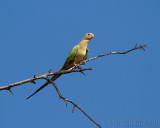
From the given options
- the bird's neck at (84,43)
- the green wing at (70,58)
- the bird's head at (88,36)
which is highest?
the bird's head at (88,36)

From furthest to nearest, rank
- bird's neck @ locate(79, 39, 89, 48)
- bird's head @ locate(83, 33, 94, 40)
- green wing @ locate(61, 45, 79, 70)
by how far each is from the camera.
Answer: bird's head @ locate(83, 33, 94, 40), bird's neck @ locate(79, 39, 89, 48), green wing @ locate(61, 45, 79, 70)

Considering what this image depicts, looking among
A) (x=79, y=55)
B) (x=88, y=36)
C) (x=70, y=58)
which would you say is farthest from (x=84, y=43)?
(x=70, y=58)

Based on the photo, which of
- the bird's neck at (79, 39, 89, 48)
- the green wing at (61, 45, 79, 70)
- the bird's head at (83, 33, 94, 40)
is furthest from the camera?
the bird's head at (83, 33, 94, 40)

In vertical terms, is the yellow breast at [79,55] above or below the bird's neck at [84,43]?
below

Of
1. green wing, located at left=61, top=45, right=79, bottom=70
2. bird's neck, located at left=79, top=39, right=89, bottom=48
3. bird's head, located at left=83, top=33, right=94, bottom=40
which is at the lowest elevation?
green wing, located at left=61, top=45, right=79, bottom=70

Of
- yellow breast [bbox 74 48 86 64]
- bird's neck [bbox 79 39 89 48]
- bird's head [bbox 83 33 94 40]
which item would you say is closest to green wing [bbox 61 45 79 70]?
yellow breast [bbox 74 48 86 64]

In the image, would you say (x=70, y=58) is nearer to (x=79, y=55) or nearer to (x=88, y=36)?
(x=79, y=55)

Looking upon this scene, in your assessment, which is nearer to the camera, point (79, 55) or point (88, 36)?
point (79, 55)

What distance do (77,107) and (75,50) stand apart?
3680 millimetres

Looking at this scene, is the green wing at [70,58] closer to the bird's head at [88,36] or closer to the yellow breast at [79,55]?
the yellow breast at [79,55]

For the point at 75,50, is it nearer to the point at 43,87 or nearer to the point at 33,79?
the point at 43,87

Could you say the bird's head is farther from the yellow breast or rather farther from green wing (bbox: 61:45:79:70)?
green wing (bbox: 61:45:79:70)

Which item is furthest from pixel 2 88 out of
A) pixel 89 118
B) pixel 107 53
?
pixel 107 53

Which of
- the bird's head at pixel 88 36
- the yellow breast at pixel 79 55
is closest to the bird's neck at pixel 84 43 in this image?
the bird's head at pixel 88 36
